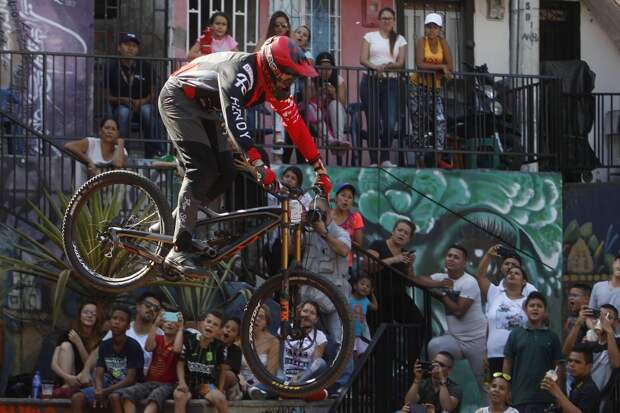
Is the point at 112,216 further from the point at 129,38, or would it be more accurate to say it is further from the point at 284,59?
the point at 129,38

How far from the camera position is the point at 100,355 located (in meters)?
15.6

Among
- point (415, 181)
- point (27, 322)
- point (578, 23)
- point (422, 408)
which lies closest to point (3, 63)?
point (27, 322)

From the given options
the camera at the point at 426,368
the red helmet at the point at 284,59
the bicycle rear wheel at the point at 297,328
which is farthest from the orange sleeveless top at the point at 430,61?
the red helmet at the point at 284,59

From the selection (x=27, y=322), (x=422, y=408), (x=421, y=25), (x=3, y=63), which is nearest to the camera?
(x=422, y=408)

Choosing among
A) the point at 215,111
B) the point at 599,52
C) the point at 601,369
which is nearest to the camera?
the point at 215,111

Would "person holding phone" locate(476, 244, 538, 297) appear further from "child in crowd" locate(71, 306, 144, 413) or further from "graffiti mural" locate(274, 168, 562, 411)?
"child in crowd" locate(71, 306, 144, 413)

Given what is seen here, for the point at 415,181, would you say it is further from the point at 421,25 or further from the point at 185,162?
the point at 185,162

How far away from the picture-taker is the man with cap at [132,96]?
1758cm

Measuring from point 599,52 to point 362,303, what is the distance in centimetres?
666

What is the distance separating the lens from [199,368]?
50.8 feet

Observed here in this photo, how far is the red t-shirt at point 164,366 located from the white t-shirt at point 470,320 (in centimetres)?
323

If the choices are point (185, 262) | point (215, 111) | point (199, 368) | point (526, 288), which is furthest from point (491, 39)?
point (185, 262)

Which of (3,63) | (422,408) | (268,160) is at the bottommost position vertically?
(422,408)

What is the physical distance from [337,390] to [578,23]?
782cm
